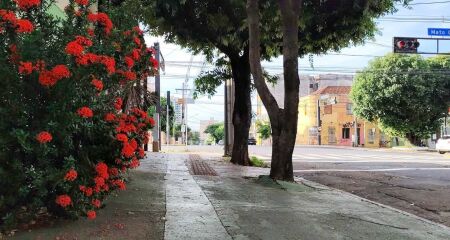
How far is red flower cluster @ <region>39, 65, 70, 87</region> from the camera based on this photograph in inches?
214

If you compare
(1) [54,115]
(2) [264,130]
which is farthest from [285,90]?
(2) [264,130]

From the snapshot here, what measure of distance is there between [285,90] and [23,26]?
7.32m

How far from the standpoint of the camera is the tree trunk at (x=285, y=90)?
1188 centimetres

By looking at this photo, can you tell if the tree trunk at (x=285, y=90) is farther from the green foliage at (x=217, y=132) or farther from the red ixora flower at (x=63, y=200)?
the green foliage at (x=217, y=132)

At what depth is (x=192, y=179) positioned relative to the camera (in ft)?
39.7

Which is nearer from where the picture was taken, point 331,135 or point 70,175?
point 70,175

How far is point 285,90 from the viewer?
12039 mm

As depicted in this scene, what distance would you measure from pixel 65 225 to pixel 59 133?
4.21 feet

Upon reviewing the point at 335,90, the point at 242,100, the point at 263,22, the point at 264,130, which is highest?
the point at 335,90

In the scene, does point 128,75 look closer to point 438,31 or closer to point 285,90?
point 285,90

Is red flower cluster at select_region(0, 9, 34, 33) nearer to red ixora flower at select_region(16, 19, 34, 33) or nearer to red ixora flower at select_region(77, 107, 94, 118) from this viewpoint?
red ixora flower at select_region(16, 19, 34, 33)

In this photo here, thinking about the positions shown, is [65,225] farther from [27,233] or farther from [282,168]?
[282,168]

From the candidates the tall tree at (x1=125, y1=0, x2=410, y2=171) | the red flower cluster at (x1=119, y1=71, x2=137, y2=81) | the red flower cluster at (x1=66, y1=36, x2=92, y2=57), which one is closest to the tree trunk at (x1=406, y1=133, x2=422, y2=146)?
the tall tree at (x1=125, y1=0, x2=410, y2=171)

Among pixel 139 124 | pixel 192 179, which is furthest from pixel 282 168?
pixel 139 124
